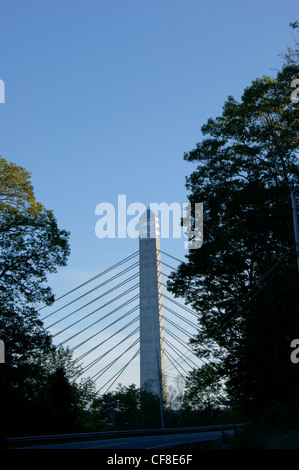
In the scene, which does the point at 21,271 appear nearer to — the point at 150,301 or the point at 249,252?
the point at 249,252

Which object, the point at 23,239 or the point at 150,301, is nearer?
the point at 23,239

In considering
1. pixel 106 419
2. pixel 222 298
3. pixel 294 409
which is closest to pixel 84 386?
pixel 106 419

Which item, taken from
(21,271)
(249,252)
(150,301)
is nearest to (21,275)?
(21,271)

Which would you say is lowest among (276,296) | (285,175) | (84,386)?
(84,386)

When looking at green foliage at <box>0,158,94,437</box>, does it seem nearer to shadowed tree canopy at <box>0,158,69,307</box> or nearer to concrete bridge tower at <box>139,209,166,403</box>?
shadowed tree canopy at <box>0,158,69,307</box>

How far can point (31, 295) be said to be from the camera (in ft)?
81.9

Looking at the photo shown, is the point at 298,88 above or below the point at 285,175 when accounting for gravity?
above

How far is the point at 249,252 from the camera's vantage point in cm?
2617

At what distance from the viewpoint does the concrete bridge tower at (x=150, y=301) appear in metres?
43.9

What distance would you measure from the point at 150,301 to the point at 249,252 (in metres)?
19.2

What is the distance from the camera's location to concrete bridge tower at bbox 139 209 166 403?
4388 centimetres

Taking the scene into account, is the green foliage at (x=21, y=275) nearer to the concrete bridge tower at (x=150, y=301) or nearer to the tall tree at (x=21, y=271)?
the tall tree at (x=21, y=271)
